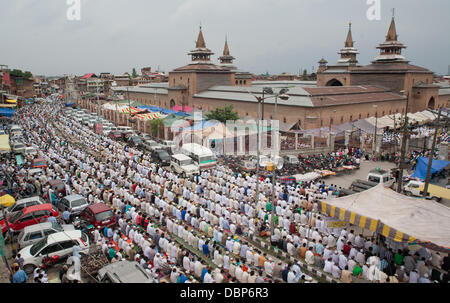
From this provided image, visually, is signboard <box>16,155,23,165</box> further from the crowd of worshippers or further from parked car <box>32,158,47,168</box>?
parked car <box>32,158,47,168</box>

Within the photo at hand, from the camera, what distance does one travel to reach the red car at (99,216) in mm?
13656

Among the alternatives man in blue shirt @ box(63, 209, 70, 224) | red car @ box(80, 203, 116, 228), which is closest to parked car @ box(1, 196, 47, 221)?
man in blue shirt @ box(63, 209, 70, 224)

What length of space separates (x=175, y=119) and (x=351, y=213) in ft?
87.6

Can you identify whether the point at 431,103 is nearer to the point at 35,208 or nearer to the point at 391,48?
the point at 391,48

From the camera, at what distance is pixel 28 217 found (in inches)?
542

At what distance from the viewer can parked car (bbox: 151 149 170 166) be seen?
25.6 meters

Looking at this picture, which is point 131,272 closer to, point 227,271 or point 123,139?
point 227,271

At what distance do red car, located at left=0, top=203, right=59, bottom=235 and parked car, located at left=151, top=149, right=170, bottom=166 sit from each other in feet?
38.5

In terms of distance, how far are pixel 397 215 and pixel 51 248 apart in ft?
38.9

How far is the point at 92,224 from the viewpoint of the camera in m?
13.8

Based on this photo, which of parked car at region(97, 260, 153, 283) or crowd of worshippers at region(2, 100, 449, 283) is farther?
crowd of worshippers at region(2, 100, 449, 283)

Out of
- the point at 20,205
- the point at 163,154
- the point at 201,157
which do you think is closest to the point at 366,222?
the point at 201,157
